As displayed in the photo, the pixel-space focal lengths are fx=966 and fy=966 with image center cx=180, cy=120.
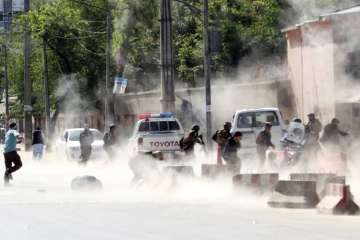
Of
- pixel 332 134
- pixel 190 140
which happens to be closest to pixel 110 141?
pixel 190 140

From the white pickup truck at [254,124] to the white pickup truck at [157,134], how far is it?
2.64 meters

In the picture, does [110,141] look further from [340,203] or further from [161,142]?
[340,203]

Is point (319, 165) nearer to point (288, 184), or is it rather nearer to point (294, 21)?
point (288, 184)

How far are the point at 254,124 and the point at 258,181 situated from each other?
372 inches

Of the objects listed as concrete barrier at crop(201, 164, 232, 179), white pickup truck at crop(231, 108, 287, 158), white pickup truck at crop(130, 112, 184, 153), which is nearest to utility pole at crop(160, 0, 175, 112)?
white pickup truck at crop(130, 112, 184, 153)

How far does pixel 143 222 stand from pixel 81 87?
40822mm

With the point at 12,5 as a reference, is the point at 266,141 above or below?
below

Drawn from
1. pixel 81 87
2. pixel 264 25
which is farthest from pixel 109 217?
pixel 81 87

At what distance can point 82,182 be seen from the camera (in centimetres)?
2144

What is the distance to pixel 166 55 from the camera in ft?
107

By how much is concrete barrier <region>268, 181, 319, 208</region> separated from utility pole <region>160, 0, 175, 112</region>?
53.3 ft

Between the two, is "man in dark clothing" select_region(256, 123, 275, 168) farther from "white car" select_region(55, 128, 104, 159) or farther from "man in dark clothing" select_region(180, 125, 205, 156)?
"white car" select_region(55, 128, 104, 159)

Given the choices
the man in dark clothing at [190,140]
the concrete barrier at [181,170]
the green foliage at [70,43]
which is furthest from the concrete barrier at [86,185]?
the green foliage at [70,43]

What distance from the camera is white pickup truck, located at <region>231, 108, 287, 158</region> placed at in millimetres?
27625
